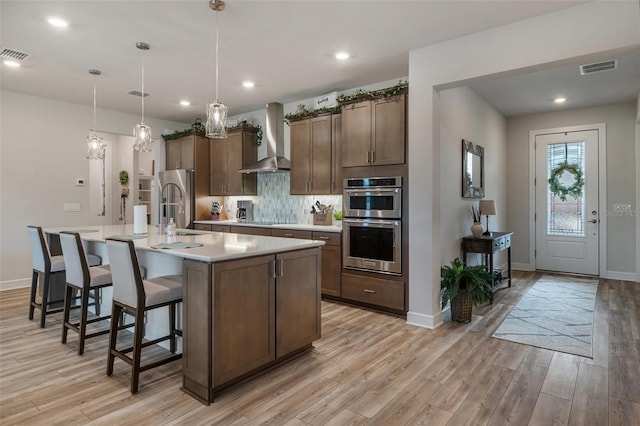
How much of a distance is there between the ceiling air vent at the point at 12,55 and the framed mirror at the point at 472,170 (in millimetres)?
5177

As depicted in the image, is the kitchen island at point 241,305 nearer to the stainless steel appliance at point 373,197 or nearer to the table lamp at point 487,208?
the stainless steel appliance at point 373,197

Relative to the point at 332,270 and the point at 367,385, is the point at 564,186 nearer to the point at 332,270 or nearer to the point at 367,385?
the point at 332,270

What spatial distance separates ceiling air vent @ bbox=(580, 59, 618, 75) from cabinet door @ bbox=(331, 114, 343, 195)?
2.91m

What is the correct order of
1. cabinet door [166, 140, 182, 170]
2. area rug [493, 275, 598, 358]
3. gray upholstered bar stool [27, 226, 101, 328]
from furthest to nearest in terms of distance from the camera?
cabinet door [166, 140, 182, 170]
gray upholstered bar stool [27, 226, 101, 328]
area rug [493, 275, 598, 358]

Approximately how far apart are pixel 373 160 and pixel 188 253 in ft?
8.28

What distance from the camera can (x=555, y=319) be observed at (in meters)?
3.99

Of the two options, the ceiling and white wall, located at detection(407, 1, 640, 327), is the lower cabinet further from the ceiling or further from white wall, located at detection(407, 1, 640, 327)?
the ceiling

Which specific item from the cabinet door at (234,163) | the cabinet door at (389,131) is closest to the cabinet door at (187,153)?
the cabinet door at (234,163)

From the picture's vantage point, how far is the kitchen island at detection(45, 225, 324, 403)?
2.31 m

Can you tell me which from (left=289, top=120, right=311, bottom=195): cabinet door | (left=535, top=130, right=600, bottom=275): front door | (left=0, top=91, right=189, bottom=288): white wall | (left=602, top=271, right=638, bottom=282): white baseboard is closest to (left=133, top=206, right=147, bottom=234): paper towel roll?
(left=289, top=120, right=311, bottom=195): cabinet door

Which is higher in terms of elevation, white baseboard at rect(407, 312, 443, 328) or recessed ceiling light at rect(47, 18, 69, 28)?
recessed ceiling light at rect(47, 18, 69, 28)

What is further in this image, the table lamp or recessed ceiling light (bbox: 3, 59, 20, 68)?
the table lamp

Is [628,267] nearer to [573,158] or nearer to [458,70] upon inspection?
[573,158]

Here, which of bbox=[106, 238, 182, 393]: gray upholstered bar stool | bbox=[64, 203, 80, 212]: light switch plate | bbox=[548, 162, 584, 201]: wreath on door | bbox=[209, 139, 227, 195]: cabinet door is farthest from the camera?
bbox=[209, 139, 227, 195]: cabinet door
